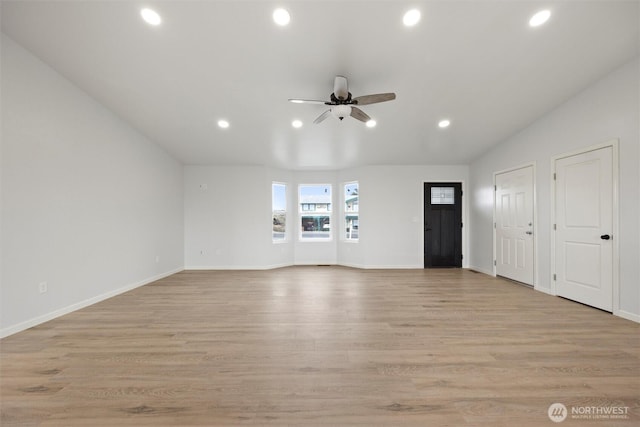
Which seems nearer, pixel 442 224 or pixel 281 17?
pixel 281 17

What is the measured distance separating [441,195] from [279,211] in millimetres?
4177

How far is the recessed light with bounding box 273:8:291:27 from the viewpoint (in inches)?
98.9

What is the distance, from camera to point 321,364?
6.84 feet

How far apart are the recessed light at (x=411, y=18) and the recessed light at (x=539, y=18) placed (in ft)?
3.81

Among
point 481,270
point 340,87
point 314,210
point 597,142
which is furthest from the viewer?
point 314,210

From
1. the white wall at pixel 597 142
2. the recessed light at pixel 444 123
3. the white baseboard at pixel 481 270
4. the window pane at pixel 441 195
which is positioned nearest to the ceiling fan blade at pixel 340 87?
the recessed light at pixel 444 123

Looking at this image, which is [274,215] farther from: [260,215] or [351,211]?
[351,211]

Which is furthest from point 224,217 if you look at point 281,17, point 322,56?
point 281,17

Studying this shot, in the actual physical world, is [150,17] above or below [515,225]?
above

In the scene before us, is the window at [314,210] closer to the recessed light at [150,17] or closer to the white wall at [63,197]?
the white wall at [63,197]

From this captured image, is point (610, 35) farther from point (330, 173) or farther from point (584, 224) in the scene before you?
point (330, 173)

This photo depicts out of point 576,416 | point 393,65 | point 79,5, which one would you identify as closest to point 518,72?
point 393,65

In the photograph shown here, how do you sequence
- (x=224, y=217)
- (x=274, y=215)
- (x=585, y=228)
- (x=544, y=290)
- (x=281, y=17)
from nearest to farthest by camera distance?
(x=281, y=17) < (x=585, y=228) < (x=544, y=290) < (x=224, y=217) < (x=274, y=215)

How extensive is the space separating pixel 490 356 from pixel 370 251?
4141mm
